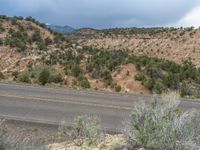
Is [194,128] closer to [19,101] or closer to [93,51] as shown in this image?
[19,101]

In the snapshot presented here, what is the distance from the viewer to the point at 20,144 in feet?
21.4

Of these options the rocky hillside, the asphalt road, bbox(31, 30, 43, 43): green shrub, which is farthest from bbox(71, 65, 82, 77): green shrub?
the rocky hillside

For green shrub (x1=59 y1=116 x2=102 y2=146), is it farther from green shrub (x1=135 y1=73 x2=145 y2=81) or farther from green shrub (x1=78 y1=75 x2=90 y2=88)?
green shrub (x1=135 y1=73 x2=145 y2=81)

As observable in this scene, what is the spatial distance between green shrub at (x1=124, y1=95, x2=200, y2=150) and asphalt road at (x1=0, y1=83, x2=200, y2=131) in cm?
411

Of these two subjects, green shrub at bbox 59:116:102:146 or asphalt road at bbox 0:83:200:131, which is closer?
green shrub at bbox 59:116:102:146

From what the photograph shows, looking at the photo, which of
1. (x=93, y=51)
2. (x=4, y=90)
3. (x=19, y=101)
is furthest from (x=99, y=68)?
(x=19, y=101)

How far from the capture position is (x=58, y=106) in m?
17.8

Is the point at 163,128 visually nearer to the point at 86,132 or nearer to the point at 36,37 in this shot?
the point at 86,132

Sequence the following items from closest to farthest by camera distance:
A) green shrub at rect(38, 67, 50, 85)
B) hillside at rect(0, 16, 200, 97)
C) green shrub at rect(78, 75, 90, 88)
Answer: green shrub at rect(38, 67, 50, 85) → green shrub at rect(78, 75, 90, 88) → hillside at rect(0, 16, 200, 97)

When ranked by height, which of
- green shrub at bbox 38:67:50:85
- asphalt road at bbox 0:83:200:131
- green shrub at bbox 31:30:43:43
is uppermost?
green shrub at bbox 31:30:43:43

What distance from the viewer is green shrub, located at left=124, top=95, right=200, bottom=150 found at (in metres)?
9.14

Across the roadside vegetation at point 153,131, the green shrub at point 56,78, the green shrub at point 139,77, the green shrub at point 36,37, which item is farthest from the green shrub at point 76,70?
the roadside vegetation at point 153,131

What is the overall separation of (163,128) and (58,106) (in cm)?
897

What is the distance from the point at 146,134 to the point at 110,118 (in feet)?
21.1
